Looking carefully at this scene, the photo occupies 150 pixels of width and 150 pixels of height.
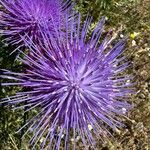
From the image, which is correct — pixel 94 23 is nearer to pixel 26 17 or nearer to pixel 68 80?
pixel 26 17

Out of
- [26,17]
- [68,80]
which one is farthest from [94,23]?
[68,80]

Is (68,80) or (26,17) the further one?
(26,17)

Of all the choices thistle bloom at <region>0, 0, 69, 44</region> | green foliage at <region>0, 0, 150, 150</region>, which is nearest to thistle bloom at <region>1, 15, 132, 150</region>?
thistle bloom at <region>0, 0, 69, 44</region>

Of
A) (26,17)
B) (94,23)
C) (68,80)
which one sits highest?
(94,23)

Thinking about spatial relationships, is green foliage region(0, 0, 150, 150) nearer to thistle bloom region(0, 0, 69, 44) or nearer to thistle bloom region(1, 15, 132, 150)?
thistle bloom region(0, 0, 69, 44)

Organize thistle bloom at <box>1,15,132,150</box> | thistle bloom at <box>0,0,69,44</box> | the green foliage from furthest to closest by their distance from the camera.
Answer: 1. the green foliage
2. thistle bloom at <box>0,0,69,44</box>
3. thistle bloom at <box>1,15,132,150</box>

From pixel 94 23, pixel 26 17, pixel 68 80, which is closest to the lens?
pixel 68 80

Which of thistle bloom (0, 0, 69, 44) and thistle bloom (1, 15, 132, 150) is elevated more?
thistle bloom (0, 0, 69, 44)

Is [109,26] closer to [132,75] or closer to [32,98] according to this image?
[132,75]

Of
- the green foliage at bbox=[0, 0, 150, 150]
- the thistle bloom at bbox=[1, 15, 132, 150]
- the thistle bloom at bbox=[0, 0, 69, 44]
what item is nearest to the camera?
the thistle bloom at bbox=[1, 15, 132, 150]
